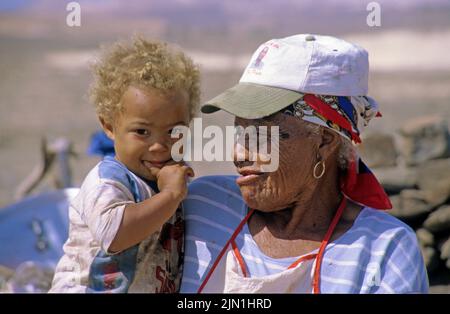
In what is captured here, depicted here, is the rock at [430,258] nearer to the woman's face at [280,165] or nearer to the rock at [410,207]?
the rock at [410,207]

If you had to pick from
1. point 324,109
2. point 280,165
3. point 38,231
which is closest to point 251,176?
point 280,165

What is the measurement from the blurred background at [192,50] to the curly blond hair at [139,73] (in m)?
4.19

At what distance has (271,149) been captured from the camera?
285 centimetres

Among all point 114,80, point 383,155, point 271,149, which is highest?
point 114,80

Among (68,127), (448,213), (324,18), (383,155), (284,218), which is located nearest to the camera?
(284,218)

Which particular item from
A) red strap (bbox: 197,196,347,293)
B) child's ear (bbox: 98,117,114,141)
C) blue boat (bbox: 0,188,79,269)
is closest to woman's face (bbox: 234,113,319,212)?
red strap (bbox: 197,196,347,293)

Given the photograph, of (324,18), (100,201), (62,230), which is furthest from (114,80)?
(324,18)

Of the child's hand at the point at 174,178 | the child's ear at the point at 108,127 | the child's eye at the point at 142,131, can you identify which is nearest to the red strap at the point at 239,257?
the child's hand at the point at 174,178

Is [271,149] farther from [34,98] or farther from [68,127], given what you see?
[34,98]

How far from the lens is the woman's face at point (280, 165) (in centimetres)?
286

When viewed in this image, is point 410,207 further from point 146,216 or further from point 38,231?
point 146,216

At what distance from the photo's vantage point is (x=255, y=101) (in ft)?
9.18
